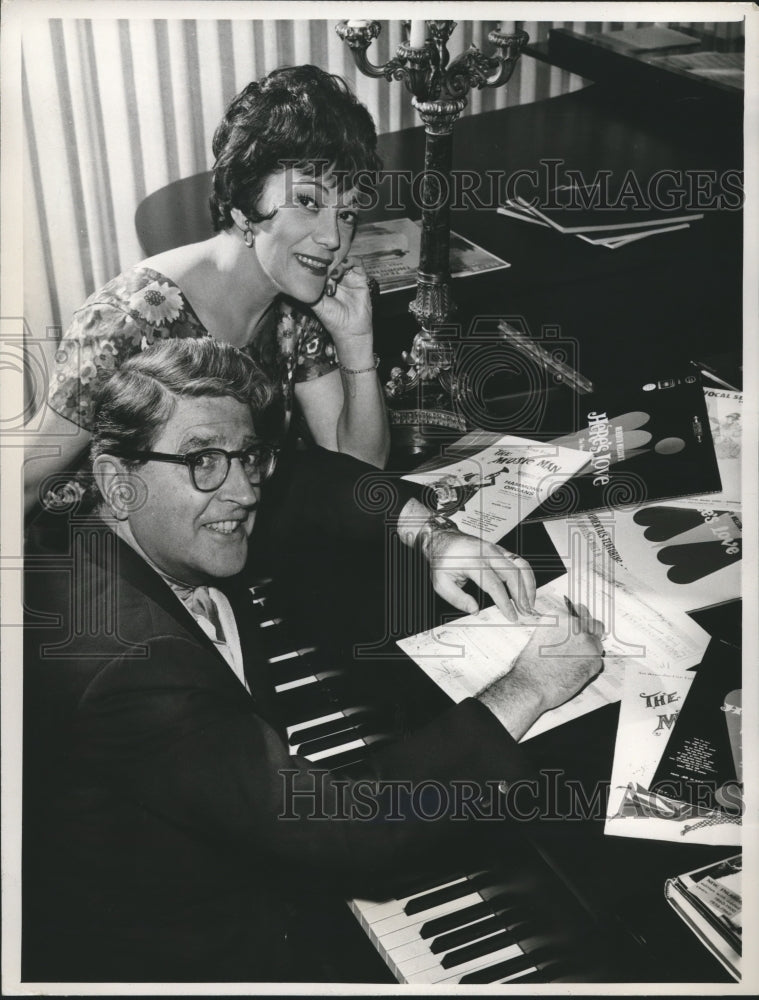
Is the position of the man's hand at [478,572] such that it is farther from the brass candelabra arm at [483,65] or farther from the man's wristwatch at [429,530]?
the brass candelabra arm at [483,65]

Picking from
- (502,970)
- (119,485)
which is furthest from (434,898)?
(119,485)

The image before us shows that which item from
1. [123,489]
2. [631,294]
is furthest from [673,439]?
[123,489]

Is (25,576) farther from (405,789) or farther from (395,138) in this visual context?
(395,138)

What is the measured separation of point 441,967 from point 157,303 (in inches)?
42.5

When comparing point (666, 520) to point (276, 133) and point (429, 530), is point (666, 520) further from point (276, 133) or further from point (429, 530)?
point (276, 133)

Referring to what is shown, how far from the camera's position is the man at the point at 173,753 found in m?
1.58

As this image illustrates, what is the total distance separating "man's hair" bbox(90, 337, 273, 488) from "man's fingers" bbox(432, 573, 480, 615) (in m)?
0.46

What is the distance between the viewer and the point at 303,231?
A: 1735 mm

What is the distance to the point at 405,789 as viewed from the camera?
161 cm

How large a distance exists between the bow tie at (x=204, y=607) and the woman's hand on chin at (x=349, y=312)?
0.47 meters

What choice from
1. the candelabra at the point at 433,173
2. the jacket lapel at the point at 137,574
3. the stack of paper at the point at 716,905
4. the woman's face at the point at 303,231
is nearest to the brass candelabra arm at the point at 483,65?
the candelabra at the point at 433,173

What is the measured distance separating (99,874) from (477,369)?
3.34ft

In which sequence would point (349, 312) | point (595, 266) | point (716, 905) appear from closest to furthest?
point (716, 905)
point (349, 312)
point (595, 266)

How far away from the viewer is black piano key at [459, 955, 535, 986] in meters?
1.59
